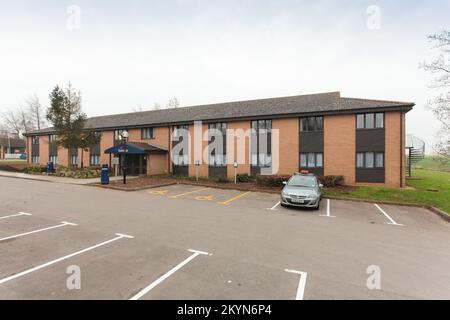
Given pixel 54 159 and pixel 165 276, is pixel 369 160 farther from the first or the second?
pixel 54 159

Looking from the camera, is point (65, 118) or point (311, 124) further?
point (65, 118)

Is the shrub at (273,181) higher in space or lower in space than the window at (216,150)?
lower

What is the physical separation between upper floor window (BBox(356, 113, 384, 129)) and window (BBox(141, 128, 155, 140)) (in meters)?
19.1

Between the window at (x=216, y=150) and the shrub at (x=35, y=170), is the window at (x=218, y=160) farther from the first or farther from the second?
the shrub at (x=35, y=170)

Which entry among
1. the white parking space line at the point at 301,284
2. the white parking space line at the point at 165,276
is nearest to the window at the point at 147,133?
the white parking space line at the point at 165,276

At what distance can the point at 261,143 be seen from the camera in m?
19.9

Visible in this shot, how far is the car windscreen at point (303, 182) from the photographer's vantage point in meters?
11.4

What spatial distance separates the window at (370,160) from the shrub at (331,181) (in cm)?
187

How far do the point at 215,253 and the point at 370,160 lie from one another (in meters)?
16.1

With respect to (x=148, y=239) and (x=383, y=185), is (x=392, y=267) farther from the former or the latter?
(x=383, y=185)

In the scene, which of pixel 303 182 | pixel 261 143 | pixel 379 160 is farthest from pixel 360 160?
pixel 303 182

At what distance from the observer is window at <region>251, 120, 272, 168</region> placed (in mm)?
19734

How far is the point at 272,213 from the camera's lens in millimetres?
9531
